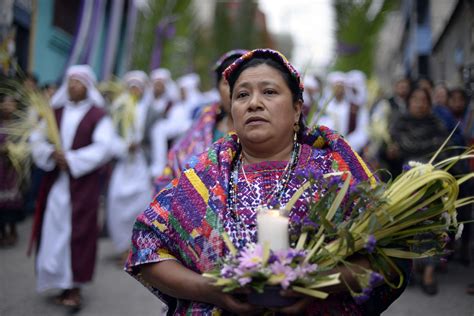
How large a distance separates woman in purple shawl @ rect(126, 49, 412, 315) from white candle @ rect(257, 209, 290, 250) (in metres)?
0.17

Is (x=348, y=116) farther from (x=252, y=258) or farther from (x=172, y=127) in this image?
(x=252, y=258)

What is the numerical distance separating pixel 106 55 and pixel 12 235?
5.89m

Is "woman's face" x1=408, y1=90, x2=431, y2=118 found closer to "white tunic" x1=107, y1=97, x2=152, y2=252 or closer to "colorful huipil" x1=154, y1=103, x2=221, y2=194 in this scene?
"colorful huipil" x1=154, y1=103, x2=221, y2=194

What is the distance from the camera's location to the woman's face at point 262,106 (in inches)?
88.7

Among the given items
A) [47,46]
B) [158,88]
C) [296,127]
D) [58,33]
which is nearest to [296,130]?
[296,127]

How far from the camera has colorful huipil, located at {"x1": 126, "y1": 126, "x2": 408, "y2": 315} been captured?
218 cm

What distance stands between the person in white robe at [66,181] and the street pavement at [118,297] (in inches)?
8.1

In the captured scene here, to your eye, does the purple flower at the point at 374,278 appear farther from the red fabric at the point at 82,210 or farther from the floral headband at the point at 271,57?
the red fabric at the point at 82,210

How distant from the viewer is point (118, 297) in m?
5.65

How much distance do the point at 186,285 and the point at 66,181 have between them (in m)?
3.64

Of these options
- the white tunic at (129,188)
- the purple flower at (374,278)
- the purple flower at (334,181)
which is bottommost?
the white tunic at (129,188)

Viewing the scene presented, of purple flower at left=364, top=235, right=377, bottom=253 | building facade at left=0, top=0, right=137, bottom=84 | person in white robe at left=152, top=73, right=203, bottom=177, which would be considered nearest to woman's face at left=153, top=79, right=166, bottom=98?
person in white robe at left=152, top=73, right=203, bottom=177

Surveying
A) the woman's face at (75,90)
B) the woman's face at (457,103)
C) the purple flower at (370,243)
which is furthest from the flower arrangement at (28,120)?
the woman's face at (457,103)

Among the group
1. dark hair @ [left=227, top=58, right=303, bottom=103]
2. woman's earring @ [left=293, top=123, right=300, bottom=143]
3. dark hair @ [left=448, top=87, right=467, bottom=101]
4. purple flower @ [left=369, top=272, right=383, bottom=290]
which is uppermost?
dark hair @ [left=448, top=87, right=467, bottom=101]
